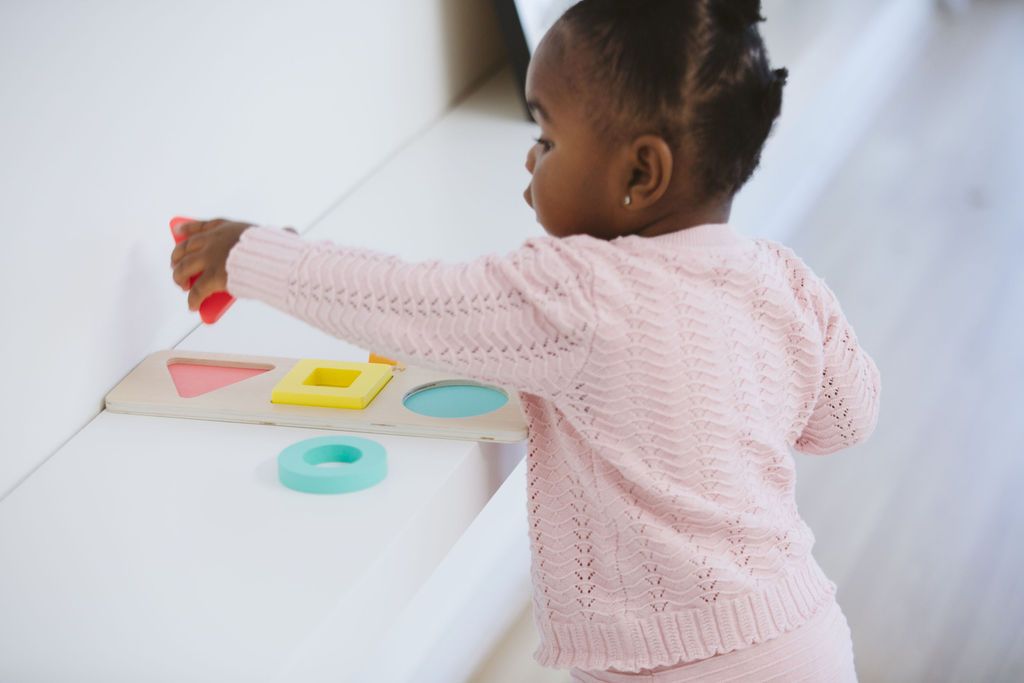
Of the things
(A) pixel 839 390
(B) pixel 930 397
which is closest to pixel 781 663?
(A) pixel 839 390

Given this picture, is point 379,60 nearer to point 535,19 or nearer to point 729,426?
point 535,19

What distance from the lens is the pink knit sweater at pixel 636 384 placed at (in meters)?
0.73

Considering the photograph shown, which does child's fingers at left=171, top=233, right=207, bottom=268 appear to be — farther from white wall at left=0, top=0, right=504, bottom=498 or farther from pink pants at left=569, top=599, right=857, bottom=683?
pink pants at left=569, top=599, right=857, bottom=683

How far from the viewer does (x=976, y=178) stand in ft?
7.99

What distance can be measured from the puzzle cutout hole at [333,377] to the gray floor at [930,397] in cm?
51

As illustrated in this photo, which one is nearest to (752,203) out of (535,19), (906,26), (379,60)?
(535,19)

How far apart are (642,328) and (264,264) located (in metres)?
0.24

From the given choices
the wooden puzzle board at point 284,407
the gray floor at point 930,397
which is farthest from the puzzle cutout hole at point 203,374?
the gray floor at point 930,397

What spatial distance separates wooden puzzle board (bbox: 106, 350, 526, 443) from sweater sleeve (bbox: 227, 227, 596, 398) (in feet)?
0.36

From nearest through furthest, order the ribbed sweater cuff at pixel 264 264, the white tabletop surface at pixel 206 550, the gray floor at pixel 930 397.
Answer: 1. the white tabletop surface at pixel 206 550
2. the ribbed sweater cuff at pixel 264 264
3. the gray floor at pixel 930 397

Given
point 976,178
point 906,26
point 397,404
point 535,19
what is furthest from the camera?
point 906,26

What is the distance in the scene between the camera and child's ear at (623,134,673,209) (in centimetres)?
72

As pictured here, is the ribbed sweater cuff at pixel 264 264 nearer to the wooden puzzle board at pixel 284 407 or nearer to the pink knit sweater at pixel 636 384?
the pink knit sweater at pixel 636 384

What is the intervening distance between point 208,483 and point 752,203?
1141 mm
